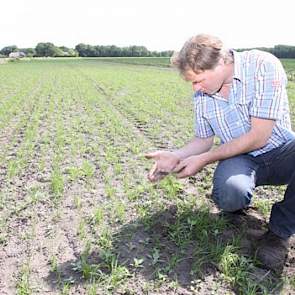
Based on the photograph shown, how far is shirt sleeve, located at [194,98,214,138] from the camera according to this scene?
11.6 feet

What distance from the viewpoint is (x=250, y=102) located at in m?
3.16

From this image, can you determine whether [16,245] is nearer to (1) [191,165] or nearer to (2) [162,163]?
(2) [162,163]

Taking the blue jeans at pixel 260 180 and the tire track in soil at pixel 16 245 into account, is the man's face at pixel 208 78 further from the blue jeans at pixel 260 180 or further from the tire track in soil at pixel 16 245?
the tire track in soil at pixel 16 245

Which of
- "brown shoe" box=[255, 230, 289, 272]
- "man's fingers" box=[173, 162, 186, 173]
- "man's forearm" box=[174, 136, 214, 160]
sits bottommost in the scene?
"brown shoe" box=[255, 230, 289, 272]

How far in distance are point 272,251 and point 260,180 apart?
659 millimetres

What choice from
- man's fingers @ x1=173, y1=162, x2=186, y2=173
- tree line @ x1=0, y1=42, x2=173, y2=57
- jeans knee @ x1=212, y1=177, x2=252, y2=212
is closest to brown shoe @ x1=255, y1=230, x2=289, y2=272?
jeans knee @ x1=212, y1=177, x2=252, y2=212

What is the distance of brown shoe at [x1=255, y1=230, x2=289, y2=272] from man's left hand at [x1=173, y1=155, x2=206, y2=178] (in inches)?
27.5

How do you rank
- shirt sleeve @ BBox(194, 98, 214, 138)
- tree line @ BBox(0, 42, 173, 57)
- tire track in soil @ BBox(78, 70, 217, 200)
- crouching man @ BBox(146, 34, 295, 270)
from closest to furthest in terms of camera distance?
crouching man @ BBox(146, 34, 295, 270), shirt sleeve @ BBox(194, 98, 214, 138), tire track in soil @ BBox(78, 70, 217, 200), tree line @ BBox(0, 42, 173, 57)

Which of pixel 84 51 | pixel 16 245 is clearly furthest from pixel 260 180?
pixel 84 51

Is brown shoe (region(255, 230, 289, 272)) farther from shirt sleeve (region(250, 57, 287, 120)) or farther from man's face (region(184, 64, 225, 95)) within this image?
man's face (region(184, 64, 225, 95))

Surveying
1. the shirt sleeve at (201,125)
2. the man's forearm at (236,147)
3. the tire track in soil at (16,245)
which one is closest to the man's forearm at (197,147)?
the shirt sleeve at (201,125)

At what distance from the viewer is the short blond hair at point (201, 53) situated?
9.39 feet

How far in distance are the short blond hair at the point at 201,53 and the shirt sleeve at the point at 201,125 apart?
63cm

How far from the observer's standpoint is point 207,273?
290cm
